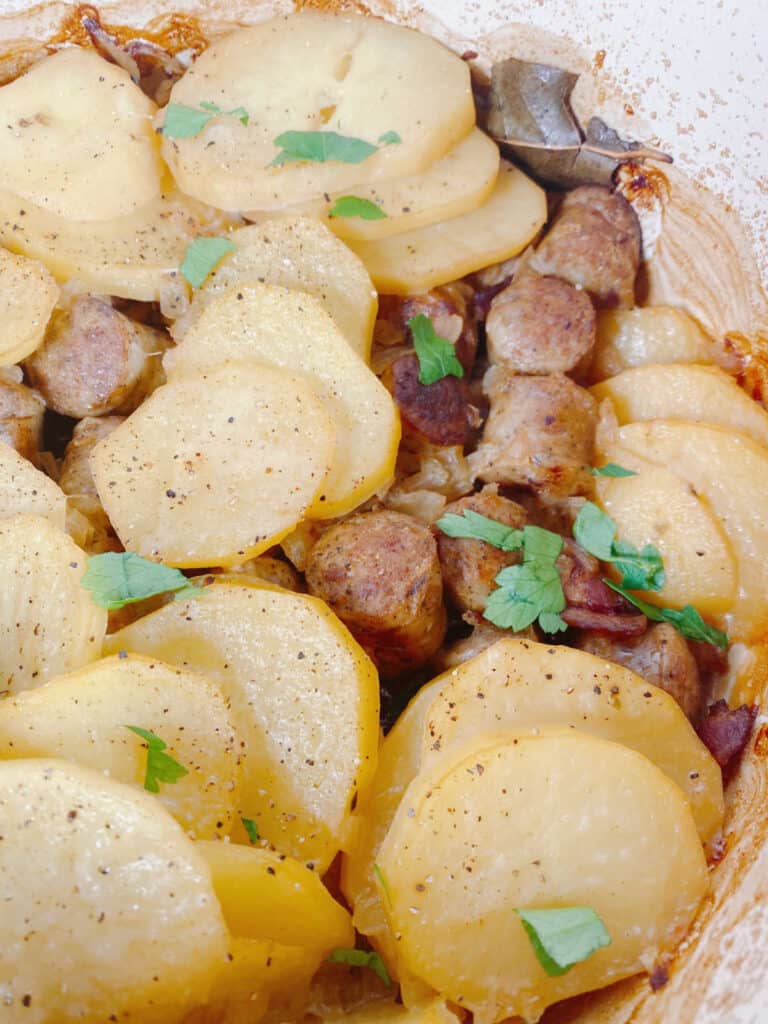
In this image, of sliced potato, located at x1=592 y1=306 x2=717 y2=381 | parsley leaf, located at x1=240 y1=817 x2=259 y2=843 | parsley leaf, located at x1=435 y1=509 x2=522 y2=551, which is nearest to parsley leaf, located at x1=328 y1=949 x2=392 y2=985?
parsley leaf, located at x1=240 y1=817 x2=259 y2=843

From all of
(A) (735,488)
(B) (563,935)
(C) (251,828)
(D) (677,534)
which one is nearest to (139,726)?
(C) (251,828)

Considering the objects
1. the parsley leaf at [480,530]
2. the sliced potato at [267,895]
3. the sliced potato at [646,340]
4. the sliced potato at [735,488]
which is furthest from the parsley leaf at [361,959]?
the sliced potato at [646,340]

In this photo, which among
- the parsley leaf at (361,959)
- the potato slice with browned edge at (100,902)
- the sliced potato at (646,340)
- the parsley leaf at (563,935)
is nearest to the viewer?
the potato slice with browned edge at (100,902)

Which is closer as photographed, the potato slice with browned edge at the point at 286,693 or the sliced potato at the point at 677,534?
the potato slice with browned edge at the point at 286,693

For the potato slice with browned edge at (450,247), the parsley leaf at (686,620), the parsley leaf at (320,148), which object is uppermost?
the parsley leaf at (320,148)

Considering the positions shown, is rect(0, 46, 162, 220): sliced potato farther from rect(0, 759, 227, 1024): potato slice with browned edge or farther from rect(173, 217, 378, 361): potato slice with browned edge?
rect(0, 759, 227, 1024): potato slice with browned edge

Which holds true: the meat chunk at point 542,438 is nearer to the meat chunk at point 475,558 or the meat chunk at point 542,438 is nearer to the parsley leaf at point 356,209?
the meat chunk at point 475,558

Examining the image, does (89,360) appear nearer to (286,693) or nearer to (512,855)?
(286,693)
